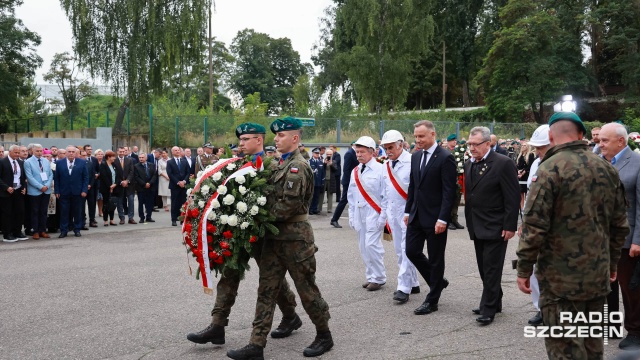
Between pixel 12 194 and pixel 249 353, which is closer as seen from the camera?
pixel 249 353

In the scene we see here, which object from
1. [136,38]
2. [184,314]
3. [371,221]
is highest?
[136,38]

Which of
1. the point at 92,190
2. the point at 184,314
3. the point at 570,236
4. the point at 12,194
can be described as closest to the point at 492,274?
the point at 570,236

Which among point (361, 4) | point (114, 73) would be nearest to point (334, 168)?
point (114, 73)

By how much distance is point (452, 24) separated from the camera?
59.2m

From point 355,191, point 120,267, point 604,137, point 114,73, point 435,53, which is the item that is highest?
point 435,53

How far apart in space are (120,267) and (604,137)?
7541 millimetres

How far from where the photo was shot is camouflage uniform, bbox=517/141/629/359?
412cm

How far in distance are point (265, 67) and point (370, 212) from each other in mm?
69090

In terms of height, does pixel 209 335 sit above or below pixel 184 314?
above

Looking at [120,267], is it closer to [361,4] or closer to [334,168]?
[334,168]

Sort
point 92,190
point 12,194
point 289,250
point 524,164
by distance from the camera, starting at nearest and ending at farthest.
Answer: point 289,250 < point 12,194 < point 92,190 < point 524,164

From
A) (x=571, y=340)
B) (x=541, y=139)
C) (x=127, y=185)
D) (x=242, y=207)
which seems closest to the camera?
(x=571, y=340)

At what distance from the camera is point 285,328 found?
20.9ft

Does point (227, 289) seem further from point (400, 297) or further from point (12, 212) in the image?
point (12, 212)
